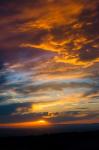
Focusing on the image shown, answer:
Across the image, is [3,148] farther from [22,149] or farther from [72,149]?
[72,149]

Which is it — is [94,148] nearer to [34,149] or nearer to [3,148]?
[34,149]

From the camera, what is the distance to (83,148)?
39188 mm

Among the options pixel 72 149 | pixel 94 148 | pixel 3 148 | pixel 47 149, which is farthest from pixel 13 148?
pixel 94 148

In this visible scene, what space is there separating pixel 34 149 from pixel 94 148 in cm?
711

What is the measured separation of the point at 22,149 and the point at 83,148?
7364mm

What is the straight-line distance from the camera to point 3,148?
4072cm

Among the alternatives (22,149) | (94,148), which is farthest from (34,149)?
(94,148)

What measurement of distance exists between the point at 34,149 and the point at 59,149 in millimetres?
3099

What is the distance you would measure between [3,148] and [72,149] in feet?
28.4

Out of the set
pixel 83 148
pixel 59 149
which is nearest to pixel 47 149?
pixel 59 149

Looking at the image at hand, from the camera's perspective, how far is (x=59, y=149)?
126 feet

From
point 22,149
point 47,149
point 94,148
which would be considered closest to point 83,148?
point 94,148

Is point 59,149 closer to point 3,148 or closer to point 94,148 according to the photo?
point 94,148

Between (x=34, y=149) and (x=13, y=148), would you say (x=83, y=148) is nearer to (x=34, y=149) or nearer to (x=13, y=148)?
(x=34, y=149)
